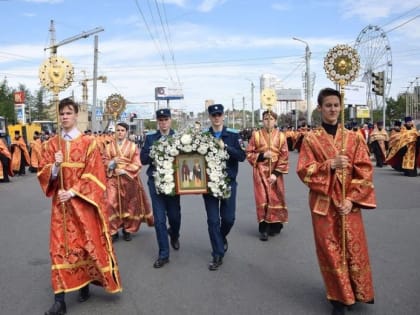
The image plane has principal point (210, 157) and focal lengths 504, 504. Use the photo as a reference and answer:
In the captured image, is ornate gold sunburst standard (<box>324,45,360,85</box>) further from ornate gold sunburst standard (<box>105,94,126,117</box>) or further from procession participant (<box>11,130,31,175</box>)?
procession participant (<box>11,130,31,175</box>)

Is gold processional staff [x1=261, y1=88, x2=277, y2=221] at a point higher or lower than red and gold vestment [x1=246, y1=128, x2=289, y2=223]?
higher

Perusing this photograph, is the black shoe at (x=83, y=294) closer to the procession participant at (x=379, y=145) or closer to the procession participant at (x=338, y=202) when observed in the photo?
the procession participant at (x=338, y=202)

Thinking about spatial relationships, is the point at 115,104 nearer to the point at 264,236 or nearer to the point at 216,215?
the point at 264,236

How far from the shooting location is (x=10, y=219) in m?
9.92

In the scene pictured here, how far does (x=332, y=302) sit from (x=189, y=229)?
4.15 meters

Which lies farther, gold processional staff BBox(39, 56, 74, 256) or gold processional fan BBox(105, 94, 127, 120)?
gold processional fan BBox(105, 94, 127, 120)

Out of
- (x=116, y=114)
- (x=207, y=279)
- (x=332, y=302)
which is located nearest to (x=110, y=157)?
(x=116, y=114)

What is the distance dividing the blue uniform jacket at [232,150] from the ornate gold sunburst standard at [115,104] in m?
3.31

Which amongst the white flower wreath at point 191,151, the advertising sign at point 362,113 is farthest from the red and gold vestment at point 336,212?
the advertising sign at point 362,113

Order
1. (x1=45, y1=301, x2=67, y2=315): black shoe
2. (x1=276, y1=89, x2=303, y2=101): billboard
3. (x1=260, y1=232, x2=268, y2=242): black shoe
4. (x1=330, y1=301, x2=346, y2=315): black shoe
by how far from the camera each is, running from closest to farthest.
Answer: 1. (x1=330, y1=301, x2=346, y2=315): black shoe
2. (x1=45, y1=301, x2=67, y2=315): black shoe
3. (x1=260, y1=232, x2=268, y2=242): black shoe
4. (x1=276, y1=89, x2=303, y2=101): billboard

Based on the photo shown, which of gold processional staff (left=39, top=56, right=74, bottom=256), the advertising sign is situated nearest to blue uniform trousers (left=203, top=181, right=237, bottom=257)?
gold processional staff (left=39, top=56, right=74, bottom=256)

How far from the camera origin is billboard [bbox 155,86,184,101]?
83.3 m

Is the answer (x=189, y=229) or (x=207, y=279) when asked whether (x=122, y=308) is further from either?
(x=189, y=229)

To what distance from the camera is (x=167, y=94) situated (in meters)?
84.1
